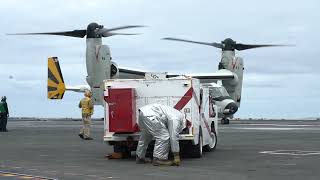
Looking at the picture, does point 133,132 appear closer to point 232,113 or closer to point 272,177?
point 272,177

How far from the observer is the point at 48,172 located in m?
12.2

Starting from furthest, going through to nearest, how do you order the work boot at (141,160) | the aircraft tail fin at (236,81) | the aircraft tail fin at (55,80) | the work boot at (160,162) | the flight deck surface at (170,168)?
the aircraft tail fin at (236,81) < the aircraft tail fin at (55,80) < the work boot at (141,160) < the work boot at (160,162) < the flight deck surface at (170,168)

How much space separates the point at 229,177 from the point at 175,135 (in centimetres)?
307

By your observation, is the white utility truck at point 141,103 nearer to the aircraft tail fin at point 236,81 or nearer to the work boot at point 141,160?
the work boot at point 141,160

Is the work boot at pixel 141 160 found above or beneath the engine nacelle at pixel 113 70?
beneath

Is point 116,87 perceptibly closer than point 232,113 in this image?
Yes

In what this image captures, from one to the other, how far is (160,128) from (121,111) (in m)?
1.44

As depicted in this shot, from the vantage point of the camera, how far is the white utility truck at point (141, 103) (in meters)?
15.2

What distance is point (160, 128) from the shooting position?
46.8ft

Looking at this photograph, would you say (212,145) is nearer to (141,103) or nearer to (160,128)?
(141,103)

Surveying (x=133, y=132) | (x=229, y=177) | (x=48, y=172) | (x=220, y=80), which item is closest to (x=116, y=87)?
(x=133, y=132)

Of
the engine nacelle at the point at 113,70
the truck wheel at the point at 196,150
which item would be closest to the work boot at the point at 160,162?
the truck wheel at the point at 196,150

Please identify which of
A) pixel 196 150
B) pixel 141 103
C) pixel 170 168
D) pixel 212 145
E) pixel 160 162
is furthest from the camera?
pixel 212 145

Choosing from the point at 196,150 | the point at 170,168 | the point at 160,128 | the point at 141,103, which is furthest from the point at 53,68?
the point at 170,168
